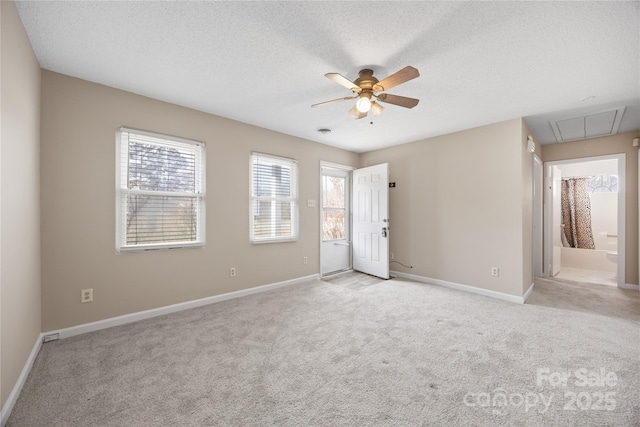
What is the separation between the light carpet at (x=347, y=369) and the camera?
1.54 metres

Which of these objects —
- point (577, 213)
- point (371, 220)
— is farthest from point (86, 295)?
point (577, 213)

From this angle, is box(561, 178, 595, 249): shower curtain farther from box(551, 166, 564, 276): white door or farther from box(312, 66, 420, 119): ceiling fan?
box(312, 66, 420, 119): ceiling fan

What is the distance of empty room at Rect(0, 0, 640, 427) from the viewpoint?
1659mm

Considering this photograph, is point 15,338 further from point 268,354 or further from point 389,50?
point 389,50

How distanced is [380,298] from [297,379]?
204 cm

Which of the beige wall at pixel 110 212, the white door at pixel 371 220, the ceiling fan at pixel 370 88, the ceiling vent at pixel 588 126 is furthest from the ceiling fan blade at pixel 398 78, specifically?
the ceiling vent at pixel 588 126

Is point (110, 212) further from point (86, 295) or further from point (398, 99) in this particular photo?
point (398, 99)

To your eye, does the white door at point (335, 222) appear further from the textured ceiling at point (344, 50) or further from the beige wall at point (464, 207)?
the textured ceiling at point (344, 50)

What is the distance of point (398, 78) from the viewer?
2.05 meters

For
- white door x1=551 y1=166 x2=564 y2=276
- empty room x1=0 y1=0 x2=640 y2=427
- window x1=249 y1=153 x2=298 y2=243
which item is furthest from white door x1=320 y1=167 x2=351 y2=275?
white door x1=551 y1=166 x2=564 y2=276

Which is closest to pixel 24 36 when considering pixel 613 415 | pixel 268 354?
pixel 268 354

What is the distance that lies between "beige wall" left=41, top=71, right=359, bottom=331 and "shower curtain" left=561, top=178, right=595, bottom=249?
24.5 feet

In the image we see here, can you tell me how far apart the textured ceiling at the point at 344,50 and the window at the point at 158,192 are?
21.9 inches

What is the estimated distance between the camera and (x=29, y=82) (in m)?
2.00
